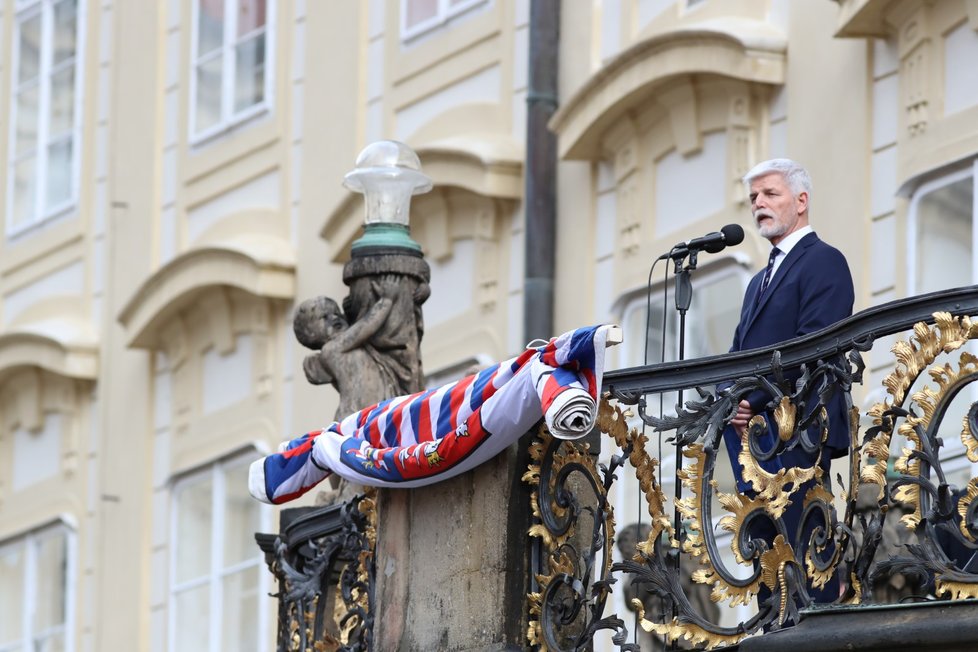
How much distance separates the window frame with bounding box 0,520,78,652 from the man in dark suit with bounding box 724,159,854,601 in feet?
43.4

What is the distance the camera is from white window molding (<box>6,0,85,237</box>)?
2384cm

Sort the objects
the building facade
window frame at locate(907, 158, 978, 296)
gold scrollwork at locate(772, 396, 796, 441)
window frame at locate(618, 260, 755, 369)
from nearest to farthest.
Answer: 1. gold scrollwork at locate(772, 396, 796, 441)
2. window frame at locate(907, 158, 978, 296)
3. the building facade
4. window frame at locate(618, 260, 755, 369)

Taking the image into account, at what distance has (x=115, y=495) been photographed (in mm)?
22297

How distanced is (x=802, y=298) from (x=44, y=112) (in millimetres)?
15130

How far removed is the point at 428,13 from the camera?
19.4 m

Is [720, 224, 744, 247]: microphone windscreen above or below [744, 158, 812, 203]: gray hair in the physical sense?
below

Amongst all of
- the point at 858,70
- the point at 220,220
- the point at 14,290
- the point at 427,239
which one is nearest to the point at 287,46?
the point at 220,220

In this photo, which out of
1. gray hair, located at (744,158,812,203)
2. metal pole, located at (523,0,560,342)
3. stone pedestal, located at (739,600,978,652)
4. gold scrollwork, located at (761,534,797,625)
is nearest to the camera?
stone pedestal, located at (739,600,978,652)

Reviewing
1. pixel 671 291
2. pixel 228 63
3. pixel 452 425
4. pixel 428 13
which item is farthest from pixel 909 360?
pixel 228 63

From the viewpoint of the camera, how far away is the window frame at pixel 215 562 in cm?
2023

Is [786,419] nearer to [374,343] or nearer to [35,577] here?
[374,343]

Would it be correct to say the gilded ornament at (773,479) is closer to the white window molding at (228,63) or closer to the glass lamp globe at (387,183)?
the glass lamp globe at (387,183)

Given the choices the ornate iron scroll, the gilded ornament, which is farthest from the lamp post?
the gilded ornament

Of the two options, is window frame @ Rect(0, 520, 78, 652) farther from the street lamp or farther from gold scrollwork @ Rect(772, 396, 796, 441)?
gold scrollwork @ Rect(772, 396, 796, 441)
